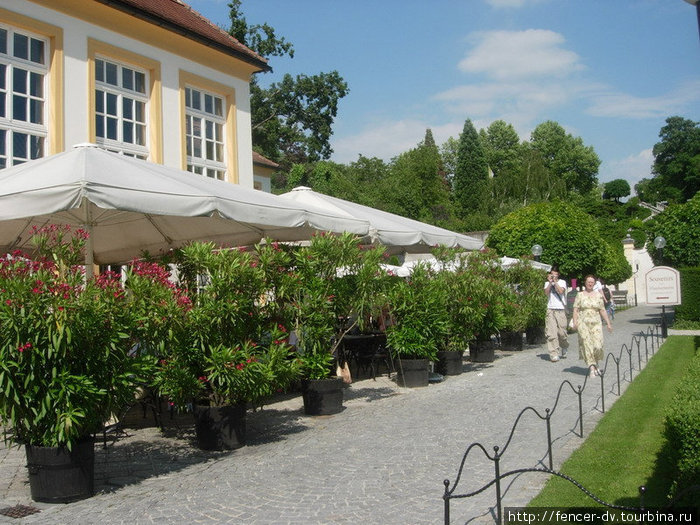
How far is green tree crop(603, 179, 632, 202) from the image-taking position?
104812 millimetres

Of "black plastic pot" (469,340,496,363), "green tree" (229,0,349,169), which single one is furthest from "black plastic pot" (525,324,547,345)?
"green tree" (229,0,349,169)

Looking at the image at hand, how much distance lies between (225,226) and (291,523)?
217 inches

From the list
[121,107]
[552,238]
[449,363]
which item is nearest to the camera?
[449,363]

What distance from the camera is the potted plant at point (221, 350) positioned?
→ 256 inches

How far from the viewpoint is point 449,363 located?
12367 millimetres

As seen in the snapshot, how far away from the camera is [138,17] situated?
46.0 ft

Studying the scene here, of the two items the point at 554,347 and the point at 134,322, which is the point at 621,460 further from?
the point at 554,347

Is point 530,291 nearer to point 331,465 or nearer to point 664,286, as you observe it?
point 664,286

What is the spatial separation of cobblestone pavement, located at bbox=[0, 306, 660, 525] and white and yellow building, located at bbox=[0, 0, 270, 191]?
23.3ft

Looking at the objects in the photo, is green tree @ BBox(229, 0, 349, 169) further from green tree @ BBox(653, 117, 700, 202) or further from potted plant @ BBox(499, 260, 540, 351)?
green tree @ BBox(653, 117, 700, 202)

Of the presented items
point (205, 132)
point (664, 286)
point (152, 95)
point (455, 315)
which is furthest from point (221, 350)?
point (664, 286)

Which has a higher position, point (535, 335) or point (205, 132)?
point (205, 132)

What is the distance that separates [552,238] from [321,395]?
20.3 meters

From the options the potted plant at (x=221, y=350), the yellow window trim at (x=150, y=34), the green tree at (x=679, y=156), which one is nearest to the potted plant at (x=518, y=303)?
the yellow window trim at (x=150, y=34)
